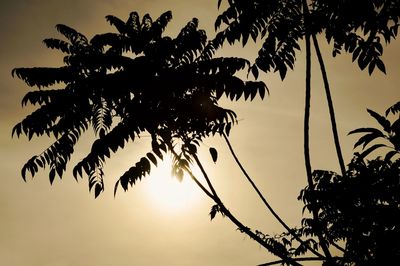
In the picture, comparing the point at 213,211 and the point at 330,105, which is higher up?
the point at 330,105

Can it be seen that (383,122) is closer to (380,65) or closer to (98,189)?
(380,65)

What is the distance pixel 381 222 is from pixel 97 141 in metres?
5.33

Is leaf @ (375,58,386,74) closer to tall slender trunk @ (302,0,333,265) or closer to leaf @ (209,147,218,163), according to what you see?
tall slender trunk @ (302,0,333,265)

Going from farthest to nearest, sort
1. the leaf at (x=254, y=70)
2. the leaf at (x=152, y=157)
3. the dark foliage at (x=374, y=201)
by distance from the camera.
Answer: the leaf at (x=152, y=157), the leaf at (x=254, y=70), the dark foliage at (x=374, y=201)

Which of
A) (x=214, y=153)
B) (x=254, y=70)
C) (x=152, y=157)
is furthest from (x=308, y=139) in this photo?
(x=152, y=157)

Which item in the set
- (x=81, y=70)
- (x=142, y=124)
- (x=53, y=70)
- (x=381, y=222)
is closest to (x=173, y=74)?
(x=142, y=124)

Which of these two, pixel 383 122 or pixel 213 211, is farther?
pixel 213 211

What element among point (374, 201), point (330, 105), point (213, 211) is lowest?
point (374, 201)

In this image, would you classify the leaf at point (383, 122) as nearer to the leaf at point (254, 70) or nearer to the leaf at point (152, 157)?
the leaf at point (254, 70)

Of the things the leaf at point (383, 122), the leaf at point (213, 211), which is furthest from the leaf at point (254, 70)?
the leaf at point (213, 211)

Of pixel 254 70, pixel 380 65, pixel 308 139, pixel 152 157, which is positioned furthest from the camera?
pixel 308 139

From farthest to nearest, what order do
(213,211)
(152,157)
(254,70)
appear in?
(213,211) < (152,157) < (254,70)

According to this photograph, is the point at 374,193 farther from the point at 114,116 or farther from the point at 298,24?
the point at 114,116

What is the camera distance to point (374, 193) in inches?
193
